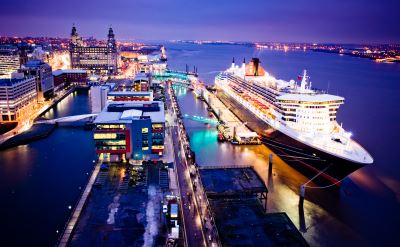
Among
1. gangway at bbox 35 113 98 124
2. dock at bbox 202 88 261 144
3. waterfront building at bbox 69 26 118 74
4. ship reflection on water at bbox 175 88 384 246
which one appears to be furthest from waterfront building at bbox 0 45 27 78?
ship reflection on water at bbox 175 88 384 246

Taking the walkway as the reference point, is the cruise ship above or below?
above

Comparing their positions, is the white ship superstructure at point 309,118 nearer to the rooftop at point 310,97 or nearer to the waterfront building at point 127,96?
the rooftop at point 310,97

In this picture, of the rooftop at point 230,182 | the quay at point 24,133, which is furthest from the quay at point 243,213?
the quay at point 24,133

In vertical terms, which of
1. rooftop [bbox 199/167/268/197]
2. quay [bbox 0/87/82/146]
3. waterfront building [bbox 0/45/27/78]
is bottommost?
rooftop [bbox 199/167/268/197]

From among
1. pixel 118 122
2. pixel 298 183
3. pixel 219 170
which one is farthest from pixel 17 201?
pixel 298 183

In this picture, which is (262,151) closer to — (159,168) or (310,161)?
(310,161)

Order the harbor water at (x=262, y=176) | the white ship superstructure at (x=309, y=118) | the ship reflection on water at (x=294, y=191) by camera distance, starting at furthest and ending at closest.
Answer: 1. the white ship superstructure at (x=309, y=118)
2. the ship reflection on water at (x=294, y=191)
3. the harbor water at (x=262, y=176)

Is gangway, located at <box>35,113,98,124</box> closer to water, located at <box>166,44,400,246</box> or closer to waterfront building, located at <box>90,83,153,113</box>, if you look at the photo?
waterfront building, located at <box>90,83,153,113</box>
